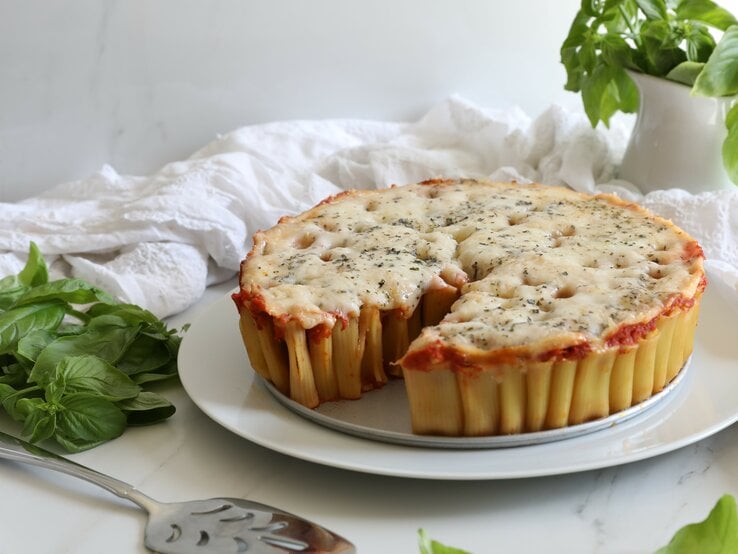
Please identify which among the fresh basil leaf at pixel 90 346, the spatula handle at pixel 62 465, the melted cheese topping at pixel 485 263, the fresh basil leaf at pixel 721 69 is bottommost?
the spatula handle at pixel 62 465

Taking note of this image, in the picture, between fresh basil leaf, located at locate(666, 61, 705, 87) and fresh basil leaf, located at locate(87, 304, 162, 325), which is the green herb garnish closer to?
fresh basil leaf, located at locate(87, 304, 162, 325)

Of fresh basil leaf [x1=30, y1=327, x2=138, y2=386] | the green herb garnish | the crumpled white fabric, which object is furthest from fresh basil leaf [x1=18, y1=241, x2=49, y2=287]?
the green herb garnish

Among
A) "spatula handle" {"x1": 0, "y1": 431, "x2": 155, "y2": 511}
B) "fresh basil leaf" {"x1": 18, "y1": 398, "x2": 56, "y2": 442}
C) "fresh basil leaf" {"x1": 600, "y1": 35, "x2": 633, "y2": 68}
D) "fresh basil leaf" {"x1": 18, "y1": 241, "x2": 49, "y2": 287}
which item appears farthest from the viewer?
"fresh basil leaf" {"x1": 600, "y1": 35, "x2": 633, "y2": 68}

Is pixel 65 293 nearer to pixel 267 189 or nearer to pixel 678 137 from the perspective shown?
pixel 267 189

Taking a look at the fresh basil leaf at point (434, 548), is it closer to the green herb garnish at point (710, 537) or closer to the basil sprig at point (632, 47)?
the green herb garnish at point (710, 537)

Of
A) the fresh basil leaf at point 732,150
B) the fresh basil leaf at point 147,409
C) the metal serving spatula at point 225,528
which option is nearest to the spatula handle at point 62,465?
the metal serving spatula at point 225,528

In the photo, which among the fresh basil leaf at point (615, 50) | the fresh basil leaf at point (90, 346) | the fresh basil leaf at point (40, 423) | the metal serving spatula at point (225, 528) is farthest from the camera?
the fresh basil leaf at point (615, 50)

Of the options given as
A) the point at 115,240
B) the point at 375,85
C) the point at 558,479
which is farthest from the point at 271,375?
the point at 375,85
